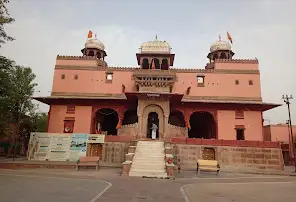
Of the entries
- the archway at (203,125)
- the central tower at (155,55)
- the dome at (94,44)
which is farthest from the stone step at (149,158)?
the dome at (94,44)

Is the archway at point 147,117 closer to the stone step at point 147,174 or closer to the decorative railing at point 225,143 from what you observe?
the decorative railing at point 225,143

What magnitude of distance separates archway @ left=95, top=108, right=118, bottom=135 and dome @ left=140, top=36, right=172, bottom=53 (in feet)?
31.2

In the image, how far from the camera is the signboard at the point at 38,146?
24.1 metres

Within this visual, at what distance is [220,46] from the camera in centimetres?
3388

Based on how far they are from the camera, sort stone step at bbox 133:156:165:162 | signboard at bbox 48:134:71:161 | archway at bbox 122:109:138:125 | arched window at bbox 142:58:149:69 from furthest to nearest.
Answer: arched window at bbox 142:58:149:69
archway at bbox 122:109:138:125
signboard at bbox 48:134:71:161
stone step at bbox 133:156:165:162

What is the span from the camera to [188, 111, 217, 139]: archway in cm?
3035

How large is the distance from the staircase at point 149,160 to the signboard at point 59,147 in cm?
810

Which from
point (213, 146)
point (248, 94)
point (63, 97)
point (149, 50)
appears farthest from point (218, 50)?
point (63, 97)

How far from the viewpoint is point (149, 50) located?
32094 mm

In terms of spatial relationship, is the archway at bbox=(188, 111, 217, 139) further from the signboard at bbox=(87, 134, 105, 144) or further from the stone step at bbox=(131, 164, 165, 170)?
the stone step at bbox=(131, 164, 165, 170)

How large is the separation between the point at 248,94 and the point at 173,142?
1357 centimetres

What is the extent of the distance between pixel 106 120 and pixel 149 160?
1681 centimetres

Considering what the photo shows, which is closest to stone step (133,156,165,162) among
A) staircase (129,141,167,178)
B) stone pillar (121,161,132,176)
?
staircase (129,141,167,178)

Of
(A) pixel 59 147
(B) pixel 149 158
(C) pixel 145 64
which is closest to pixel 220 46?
(C) pixel 145 64
